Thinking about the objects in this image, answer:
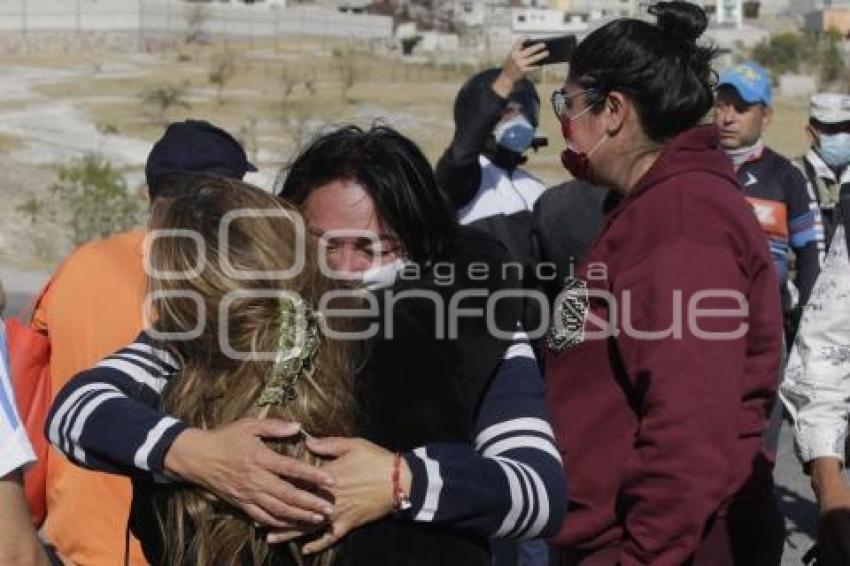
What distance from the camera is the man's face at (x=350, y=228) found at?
204cm

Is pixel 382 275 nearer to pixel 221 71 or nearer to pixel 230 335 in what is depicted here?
pixel 230 335

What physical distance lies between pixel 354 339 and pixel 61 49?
5474 cm

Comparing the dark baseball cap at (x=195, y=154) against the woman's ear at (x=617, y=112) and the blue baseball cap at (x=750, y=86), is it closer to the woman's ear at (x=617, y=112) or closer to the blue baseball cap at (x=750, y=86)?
the woman's ear at (x=617, y=112)

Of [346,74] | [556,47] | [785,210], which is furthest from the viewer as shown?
[346,74]

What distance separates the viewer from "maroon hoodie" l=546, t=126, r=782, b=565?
2180mm

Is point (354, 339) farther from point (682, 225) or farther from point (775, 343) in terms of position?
point (775, 343)

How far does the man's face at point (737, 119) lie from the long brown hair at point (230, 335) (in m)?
3.55

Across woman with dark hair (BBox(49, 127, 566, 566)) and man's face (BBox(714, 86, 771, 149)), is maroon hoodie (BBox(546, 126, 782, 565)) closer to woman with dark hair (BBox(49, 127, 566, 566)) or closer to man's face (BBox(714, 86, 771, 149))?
woman with dark hair (BBox(49, 127, 566, 566))

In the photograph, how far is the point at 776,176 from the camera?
200 inches

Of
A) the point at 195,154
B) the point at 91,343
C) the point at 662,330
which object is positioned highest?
the point at 195,154

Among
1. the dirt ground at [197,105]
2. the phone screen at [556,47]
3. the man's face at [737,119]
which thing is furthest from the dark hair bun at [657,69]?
the dirt ground at [197,105]

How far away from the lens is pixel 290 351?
5.78 feet

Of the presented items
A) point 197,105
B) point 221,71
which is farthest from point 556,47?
point 221,71

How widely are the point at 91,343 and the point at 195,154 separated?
54 cm
